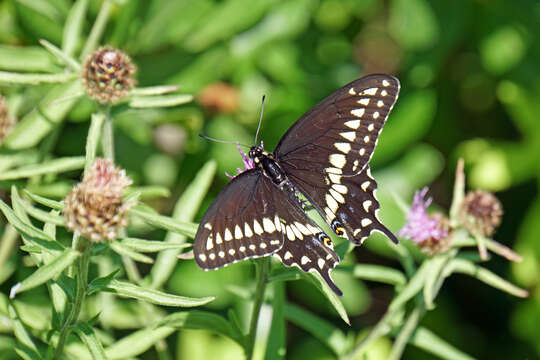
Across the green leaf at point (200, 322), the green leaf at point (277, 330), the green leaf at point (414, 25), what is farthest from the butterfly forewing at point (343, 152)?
the green leaf at point (414, 25)

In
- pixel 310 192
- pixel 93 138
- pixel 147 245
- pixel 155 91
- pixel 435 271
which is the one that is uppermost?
pixel 155 91

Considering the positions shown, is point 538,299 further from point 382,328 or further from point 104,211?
point 104,211

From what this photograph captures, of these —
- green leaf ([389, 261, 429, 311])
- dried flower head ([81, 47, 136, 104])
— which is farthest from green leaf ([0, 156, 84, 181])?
green leaf ([389, 261, 429, 311])

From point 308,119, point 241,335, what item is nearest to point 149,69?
point 308,119

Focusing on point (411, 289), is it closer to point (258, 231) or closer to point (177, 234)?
point (258, 231)

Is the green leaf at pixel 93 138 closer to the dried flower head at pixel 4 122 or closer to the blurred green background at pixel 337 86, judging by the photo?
the dried flower head at pixel 4 122

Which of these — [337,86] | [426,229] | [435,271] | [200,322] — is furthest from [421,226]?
[337,86]

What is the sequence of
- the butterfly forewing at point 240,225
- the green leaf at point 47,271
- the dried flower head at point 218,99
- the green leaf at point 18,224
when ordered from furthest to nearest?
the dried flower head at point 218,99
the butterfly forewing at point 240,225
the green leaf at point 18,224
the green leaf at point 47,271
